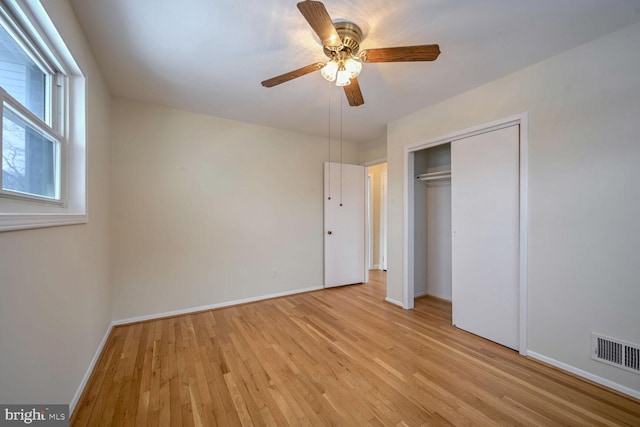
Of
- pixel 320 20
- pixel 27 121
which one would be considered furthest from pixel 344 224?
pixel 27 121

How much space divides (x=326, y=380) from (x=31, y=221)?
1968mm

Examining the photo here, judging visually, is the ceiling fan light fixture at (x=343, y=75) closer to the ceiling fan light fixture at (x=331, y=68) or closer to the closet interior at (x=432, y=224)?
the ceiling fan light fixture at (x=331, y=68)

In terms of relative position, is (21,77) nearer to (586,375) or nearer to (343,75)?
(343,75)

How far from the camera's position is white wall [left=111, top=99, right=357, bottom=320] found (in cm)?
281

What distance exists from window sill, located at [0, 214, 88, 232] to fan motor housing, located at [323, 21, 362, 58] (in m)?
1.81

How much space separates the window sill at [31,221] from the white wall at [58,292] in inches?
1.5

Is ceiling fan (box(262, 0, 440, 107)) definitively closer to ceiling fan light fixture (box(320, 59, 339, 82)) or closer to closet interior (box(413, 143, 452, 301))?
ceiling fan light fixture (box(320, 59, 339, 82))

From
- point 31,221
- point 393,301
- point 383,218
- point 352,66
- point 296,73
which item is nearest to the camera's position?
point 31,221

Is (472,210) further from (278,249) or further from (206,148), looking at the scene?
(206,148)

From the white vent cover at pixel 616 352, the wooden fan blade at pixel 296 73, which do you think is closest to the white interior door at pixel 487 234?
the white vent cover at pixel 616 352

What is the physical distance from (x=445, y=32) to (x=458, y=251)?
2.11 metres

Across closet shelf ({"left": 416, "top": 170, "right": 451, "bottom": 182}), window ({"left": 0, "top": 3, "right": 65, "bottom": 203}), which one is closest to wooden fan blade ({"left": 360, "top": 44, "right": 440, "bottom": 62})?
window ({"left": 0, "top": 3, "right": 65, "bottom": 203})

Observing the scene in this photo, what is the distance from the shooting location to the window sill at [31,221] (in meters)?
0.91

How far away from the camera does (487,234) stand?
8.20 ft
